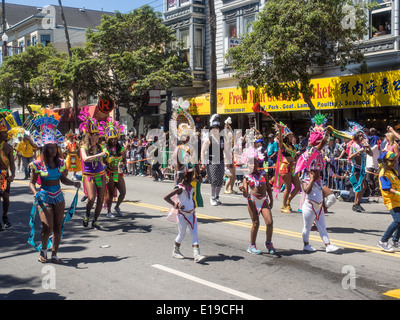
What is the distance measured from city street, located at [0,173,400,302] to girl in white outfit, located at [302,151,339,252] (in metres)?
0.21

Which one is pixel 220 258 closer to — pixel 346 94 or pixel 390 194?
pixel 390 194

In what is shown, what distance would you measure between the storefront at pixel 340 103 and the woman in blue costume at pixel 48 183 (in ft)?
39.6

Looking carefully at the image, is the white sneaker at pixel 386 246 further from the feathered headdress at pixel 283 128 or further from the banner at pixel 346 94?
the banner at pixel 346 94

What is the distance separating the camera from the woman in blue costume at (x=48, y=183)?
277 inches

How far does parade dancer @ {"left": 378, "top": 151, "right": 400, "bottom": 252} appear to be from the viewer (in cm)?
764

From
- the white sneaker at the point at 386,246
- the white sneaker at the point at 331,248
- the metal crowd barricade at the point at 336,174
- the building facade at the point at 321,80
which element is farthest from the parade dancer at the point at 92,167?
the building facade at the point at 321,80

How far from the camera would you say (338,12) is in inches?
658

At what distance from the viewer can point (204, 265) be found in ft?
23.1

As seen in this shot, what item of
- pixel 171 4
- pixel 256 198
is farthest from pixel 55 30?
pixel 256 198

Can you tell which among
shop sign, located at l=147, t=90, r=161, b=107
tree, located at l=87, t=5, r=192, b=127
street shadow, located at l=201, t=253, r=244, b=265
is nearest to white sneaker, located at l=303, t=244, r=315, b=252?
street shadow, located at l=201, t=253, r=244, b=265
